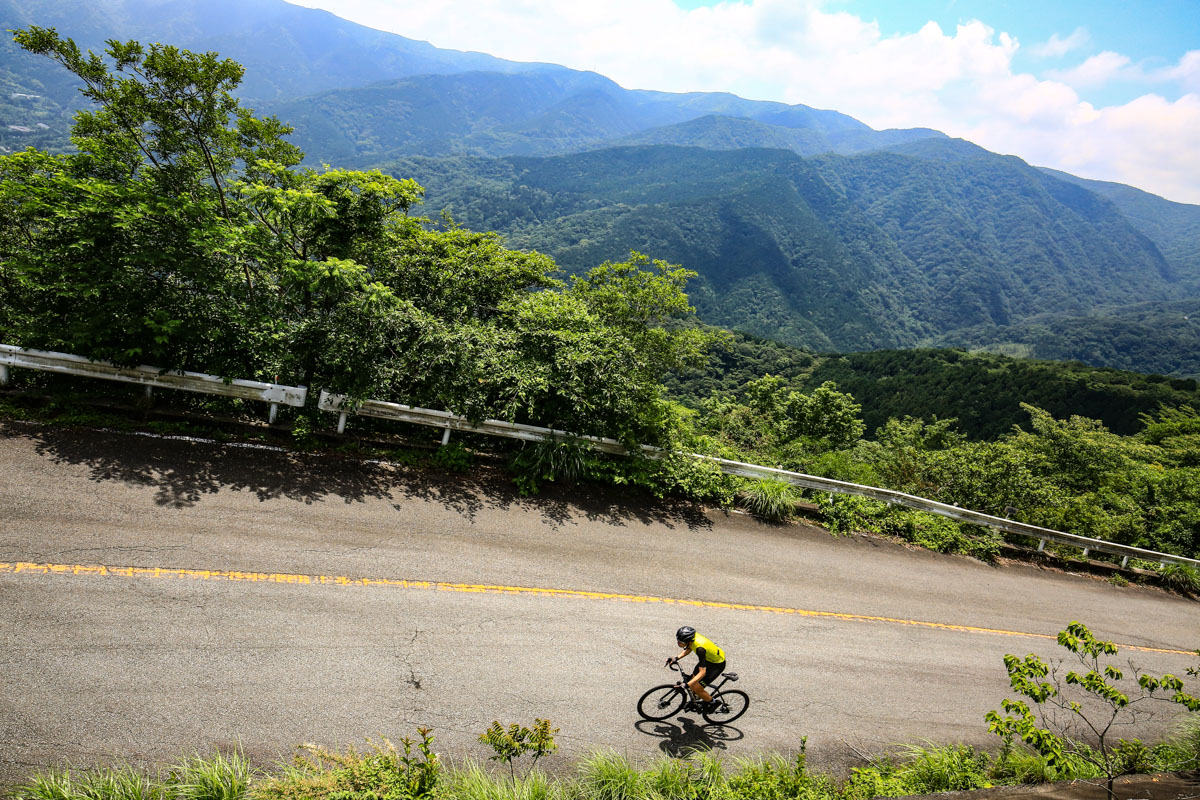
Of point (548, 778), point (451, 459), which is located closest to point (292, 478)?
point (451, 459)

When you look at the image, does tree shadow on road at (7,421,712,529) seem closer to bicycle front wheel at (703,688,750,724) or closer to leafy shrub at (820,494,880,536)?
leafy shrub at (820,494,880,536)

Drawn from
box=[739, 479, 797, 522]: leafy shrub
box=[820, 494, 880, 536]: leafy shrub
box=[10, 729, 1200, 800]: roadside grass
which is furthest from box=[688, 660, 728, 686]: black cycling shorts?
box=[820, 494, 880, 536]: leafy shrub

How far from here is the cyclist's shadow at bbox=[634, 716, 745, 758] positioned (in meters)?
5.95

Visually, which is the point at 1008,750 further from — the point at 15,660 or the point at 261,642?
the point at 15,660

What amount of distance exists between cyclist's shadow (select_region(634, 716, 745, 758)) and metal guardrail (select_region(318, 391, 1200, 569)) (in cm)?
487

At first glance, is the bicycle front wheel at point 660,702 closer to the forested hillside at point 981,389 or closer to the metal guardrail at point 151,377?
the metal guardrail at point 151,377

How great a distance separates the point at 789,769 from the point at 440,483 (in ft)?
20.0

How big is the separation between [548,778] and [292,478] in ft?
17.8

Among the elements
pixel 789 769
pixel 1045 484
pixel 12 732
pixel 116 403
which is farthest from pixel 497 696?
pixel 1045 484

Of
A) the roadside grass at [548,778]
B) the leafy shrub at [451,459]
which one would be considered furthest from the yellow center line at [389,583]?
the leafy shrub at [451,459]

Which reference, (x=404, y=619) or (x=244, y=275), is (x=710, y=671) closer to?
(x=404, y=619)

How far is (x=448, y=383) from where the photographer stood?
937 cm

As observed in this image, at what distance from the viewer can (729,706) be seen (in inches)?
255

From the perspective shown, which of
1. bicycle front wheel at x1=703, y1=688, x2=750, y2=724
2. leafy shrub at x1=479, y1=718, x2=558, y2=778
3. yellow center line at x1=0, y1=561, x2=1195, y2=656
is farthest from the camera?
bicycle front wheel at x1=703, y1=688, x2=750, y2=724
